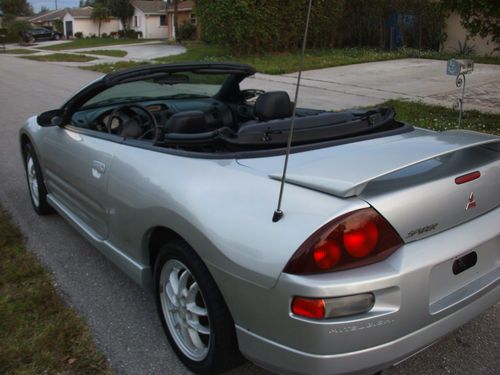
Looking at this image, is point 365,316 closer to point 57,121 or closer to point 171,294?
point 171,294

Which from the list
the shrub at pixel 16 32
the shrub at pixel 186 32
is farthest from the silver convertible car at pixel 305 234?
the shrub at pixel 16 32

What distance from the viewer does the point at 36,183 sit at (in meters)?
4.37

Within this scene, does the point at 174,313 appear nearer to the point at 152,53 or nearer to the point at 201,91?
the point at 201,91

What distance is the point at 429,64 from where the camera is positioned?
1661cm

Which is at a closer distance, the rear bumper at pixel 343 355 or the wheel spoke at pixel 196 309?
the rear bumper at pixel 343 355

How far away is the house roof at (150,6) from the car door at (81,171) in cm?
5288

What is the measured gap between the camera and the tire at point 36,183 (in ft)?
14.0

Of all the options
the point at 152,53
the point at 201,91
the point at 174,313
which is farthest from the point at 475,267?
the point at 152,53

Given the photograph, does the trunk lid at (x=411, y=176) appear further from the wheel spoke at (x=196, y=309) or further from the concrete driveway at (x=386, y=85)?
the concrete driveway at (x=386, y=85)

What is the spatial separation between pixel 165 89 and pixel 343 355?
104 inches

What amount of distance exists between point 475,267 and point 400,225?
1.68 ft

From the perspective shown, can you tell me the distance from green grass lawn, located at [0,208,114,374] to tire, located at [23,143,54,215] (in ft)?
2.92

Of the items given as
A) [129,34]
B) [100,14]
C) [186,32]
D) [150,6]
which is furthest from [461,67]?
[100,14]

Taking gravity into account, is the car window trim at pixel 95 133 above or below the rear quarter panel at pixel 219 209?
above
